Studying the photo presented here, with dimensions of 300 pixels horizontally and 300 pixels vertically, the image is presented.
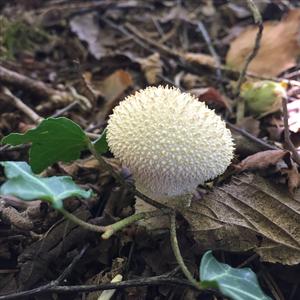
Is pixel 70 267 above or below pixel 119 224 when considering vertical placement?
below

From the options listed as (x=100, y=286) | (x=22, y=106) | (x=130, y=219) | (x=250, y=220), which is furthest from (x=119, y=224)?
(x=22, y=106)

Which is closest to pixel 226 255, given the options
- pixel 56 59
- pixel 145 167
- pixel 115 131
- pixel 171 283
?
pixel 171 283

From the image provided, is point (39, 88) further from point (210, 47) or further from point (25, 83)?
point (210, 47)

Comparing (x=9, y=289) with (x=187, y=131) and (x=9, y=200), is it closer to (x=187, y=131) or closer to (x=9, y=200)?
(x=9, y=200)

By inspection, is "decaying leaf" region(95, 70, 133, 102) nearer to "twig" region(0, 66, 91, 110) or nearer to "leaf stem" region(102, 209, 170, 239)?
"twig" region(0, 66, 91, 110)

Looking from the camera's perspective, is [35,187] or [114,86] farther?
[114,86]

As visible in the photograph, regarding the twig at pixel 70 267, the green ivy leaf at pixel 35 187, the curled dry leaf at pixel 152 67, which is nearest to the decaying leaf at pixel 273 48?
the curled dry leaf at pixel 152 67
